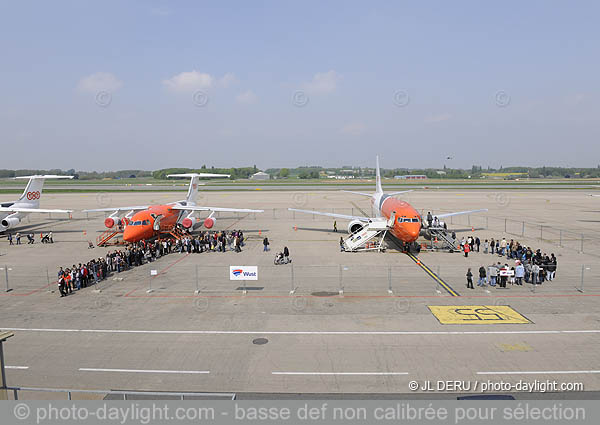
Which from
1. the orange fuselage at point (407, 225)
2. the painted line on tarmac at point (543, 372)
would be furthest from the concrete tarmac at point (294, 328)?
the orange fuselage at point (407, 225)

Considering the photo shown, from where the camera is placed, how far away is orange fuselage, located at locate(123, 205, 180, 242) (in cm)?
3688

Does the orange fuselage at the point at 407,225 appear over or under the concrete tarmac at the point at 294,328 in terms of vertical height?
over

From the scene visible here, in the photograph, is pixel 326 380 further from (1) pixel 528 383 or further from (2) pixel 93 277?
(2) pixel 93 277

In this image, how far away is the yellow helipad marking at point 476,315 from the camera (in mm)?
19703

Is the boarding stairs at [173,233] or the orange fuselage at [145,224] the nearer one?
the orange fuselage at [145,224]

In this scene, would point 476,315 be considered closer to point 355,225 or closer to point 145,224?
point 355,225

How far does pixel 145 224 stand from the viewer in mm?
37688

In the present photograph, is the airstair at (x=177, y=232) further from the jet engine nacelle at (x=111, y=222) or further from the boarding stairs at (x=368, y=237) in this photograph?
the boarding stairs at (x=368, y=237)

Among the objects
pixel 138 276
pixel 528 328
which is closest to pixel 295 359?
pixel 528 328

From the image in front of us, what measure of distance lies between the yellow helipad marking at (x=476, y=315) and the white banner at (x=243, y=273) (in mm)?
11203

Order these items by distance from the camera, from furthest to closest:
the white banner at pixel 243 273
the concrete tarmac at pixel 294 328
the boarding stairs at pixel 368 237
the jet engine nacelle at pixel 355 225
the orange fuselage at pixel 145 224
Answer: the jet engine nacelle at pixel 355 225 < the boarding stairs at pixel 368 237 < the orange fuselage at pixel 145 224 < the white banner at pixel 243 273 < the concrete tarmac at pixel 294 328

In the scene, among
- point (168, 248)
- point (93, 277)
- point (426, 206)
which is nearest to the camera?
point (93, 277)

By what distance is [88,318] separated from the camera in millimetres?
20938
